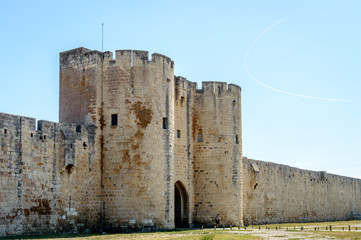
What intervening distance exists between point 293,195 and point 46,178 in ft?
77.7

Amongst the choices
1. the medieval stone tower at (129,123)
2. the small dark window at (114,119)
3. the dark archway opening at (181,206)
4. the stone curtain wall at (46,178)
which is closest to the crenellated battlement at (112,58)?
the medieval stone tower at (129,123)

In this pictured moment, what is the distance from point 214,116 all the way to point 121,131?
704 cm

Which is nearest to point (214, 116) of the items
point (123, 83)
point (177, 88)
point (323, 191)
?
point (177, 88)

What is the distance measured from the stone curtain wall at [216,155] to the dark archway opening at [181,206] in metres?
0.69

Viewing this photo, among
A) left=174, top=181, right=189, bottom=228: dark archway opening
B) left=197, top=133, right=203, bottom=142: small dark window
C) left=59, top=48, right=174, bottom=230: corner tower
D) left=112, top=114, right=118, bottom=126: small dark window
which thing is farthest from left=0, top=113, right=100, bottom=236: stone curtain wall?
left=197, top=133, right=203, bottom=142: small dark window

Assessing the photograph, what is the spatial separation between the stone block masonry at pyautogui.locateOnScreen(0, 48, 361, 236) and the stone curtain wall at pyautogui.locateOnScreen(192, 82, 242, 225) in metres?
0.05

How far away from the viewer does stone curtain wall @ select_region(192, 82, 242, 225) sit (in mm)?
27734

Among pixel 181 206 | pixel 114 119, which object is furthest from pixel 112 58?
pixel 181 206

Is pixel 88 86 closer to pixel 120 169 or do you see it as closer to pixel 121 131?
pixel 121 131

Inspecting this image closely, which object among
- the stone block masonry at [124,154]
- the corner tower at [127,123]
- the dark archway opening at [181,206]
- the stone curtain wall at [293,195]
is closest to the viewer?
the stone block masonry at [124,154]

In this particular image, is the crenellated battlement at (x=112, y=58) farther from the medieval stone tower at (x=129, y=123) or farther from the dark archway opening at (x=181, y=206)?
the dark archway opening at (x=181, y=206)

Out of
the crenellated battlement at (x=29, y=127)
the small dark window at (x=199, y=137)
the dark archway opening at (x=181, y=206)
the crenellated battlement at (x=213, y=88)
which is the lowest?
the dark archway opening at (x=181, y=206)

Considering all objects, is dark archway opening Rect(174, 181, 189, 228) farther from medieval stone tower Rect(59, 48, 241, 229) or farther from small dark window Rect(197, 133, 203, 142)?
small dark window Rect(197, 133, 203, 142)

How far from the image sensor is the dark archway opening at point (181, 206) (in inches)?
1075
